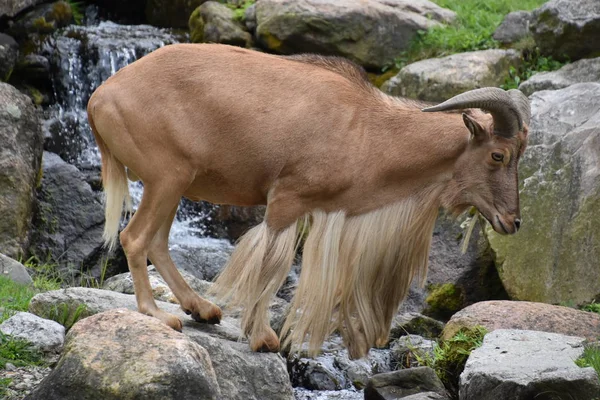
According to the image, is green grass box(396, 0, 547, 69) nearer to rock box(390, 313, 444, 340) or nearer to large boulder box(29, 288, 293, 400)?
rock box(390, 313, 444, 340)

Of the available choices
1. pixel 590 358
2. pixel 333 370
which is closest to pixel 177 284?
pixel 333 370

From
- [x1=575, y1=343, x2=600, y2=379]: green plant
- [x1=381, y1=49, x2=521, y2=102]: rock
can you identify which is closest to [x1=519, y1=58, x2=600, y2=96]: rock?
[x1=381, y1=49, x2=521, y2=102]: rock

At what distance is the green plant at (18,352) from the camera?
5.95m

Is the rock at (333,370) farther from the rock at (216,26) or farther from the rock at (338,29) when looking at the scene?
the rock at (216,26)

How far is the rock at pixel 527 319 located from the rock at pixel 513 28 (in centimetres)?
650

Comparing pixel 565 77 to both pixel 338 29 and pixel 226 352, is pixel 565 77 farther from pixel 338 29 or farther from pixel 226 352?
pixel 226 352

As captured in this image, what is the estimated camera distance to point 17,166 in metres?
10.2

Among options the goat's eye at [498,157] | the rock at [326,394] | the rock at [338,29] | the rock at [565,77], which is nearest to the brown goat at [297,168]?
the goat's eye at [498,157]

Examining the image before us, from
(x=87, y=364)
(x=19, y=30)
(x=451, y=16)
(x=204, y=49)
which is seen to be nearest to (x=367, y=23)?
(x=451, y=16)

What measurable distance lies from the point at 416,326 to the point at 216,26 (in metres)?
6.97

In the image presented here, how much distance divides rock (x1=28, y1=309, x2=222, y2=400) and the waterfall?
21.0 feet

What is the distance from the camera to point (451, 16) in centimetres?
1426

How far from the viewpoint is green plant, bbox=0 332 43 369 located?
5.95 metres

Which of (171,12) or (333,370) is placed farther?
(171,12)
